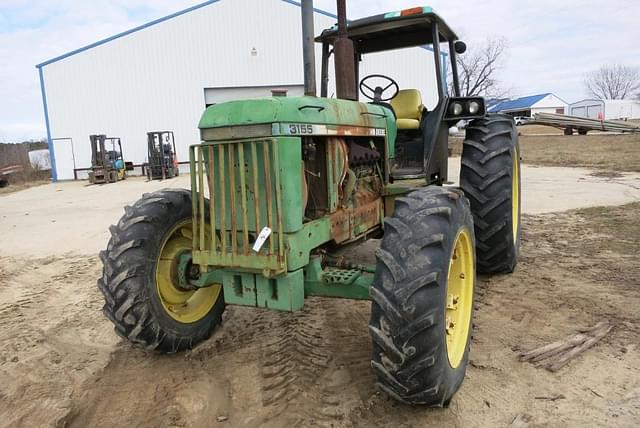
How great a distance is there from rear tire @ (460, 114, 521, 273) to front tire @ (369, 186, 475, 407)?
68.8 inches

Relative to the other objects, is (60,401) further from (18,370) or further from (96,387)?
(18,370)

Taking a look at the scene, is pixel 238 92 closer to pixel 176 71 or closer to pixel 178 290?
pixel 176 71

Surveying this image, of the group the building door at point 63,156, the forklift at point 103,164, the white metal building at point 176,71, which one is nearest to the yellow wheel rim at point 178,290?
the forklift at point 103,164

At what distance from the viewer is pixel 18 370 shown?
357cm

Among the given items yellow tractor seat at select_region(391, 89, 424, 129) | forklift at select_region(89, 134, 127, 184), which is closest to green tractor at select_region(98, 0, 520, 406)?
yellow tractor seat at select_region(391, 89, 424, 129)

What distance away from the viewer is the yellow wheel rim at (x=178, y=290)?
3570 millimetres

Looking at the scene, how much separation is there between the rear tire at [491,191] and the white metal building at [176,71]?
1625 cm

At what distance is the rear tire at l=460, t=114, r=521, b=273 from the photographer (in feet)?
14.5

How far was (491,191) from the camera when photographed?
14.4ft

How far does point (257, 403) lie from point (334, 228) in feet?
3.90

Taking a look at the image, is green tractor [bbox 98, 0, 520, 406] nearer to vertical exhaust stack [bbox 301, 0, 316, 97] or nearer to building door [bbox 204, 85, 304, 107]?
vertical exhaust stack [bbox 301, 0, 316, 97]

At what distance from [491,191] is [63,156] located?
20.5 meters

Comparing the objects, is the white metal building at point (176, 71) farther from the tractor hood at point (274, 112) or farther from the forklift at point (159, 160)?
the tractor hood at point (274, 112)

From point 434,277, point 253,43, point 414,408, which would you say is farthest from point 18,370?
point 253,43
